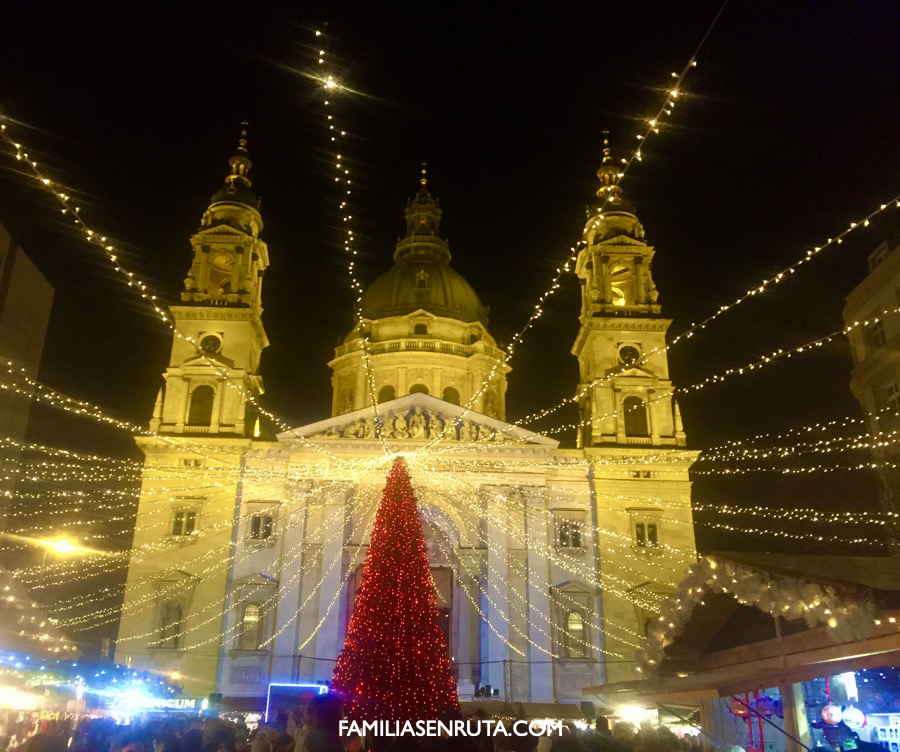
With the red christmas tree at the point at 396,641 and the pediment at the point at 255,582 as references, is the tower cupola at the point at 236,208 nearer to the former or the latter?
the pediment at the point at 255,582

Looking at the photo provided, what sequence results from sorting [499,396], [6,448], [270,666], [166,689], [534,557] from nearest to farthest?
1. [6,448]
2. [166,689]
3. [270,666]
4. [534,557]
5. [499,396]

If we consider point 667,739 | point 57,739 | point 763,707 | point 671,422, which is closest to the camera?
point 667,739

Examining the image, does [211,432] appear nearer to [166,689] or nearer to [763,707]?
[166,689]

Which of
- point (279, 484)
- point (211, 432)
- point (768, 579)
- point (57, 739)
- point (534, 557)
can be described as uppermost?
point (211, 432)

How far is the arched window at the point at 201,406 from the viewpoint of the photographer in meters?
37.2

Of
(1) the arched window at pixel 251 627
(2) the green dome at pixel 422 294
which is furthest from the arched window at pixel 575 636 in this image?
(2) the green dome at pixel 422 294

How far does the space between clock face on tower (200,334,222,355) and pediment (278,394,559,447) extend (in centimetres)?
605

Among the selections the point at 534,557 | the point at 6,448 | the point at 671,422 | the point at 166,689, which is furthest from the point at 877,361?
the point at 6,448

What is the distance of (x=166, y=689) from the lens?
3012cm

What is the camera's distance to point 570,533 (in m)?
35.8

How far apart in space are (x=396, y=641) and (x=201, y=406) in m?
24.2

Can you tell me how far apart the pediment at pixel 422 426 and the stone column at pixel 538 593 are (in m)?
2.61

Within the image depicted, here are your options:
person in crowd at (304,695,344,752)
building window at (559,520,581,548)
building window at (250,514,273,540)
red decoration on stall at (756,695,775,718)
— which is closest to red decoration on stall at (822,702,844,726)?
red decoration on stall at (756,695,775,718)

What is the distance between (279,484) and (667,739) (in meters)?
28.1
